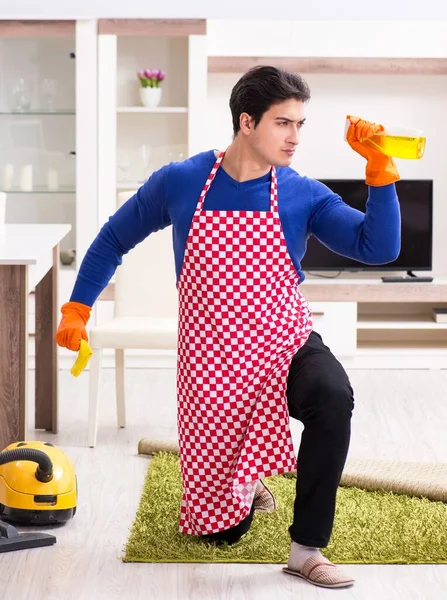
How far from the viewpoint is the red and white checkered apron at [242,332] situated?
8.12ft

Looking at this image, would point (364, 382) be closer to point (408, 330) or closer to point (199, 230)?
point (408, 330)

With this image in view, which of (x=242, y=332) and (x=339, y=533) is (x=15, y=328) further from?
(x=339, y=533)

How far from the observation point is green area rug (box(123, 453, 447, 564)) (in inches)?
100

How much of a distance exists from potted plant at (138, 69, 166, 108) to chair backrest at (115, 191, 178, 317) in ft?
3.67

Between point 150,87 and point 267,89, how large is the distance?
272 centimetres

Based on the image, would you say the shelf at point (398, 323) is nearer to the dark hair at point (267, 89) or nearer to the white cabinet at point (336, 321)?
the white cabinet at point (336, 321)

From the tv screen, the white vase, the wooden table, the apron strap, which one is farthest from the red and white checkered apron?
the tv screen

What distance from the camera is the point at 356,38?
5.13 meters

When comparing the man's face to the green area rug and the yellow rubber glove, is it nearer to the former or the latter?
the yellow rubber glove

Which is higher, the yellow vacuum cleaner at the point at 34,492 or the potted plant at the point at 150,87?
the potted plant at the point at 150,87

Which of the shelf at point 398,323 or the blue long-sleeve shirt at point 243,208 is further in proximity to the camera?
the shelf at point 398,323

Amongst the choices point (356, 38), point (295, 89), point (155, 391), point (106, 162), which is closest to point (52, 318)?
point (155, 391)

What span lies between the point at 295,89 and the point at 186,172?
0.33 metres

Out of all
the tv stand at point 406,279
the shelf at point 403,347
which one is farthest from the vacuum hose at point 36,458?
the tv stand at point 406,279
